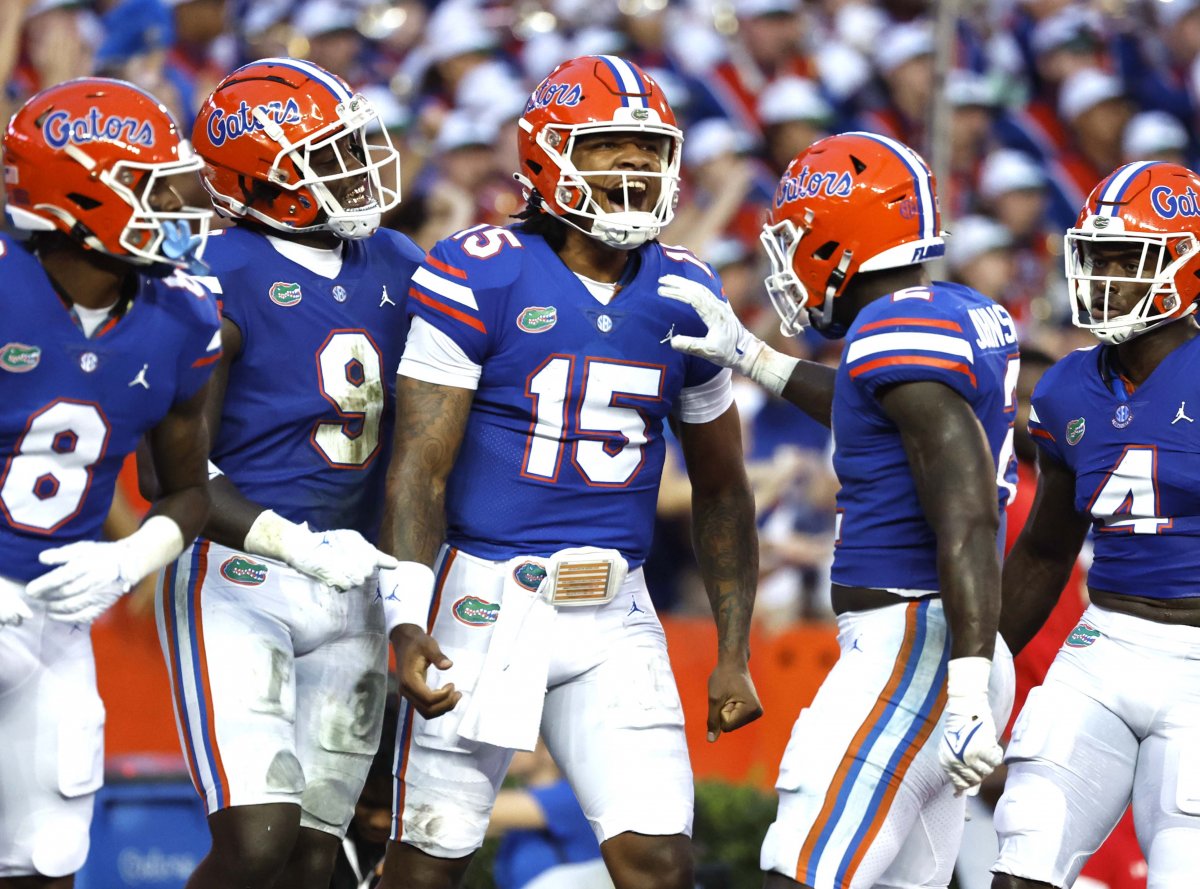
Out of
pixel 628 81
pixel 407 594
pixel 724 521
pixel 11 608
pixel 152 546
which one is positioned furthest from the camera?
pixel 724 521

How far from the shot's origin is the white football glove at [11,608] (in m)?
3.29

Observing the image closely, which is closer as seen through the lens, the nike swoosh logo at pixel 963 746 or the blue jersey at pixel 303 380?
the nike swoosh logo at pixel 963 746

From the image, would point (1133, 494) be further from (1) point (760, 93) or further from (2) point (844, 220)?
(1) point (760, 93)

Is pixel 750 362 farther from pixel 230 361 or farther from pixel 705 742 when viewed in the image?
pixel 705 742

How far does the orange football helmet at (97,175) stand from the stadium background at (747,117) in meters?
2.56

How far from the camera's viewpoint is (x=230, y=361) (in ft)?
13.0

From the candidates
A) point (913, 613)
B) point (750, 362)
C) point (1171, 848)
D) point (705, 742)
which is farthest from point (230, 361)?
point (705, 742)

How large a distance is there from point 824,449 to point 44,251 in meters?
4.92

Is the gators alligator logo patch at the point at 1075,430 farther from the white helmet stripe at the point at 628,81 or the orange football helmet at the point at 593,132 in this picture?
the white helmet stripe at the point at 628,81

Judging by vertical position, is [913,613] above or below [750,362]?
below

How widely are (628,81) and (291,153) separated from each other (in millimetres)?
795

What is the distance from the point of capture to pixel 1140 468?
154 inches

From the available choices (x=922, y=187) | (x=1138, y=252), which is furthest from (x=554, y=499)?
(x=1138, y=252)

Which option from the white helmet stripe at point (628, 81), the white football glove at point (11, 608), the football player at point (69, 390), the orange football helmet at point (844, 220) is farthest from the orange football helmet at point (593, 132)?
the white football glove at point (11, 608)
